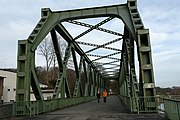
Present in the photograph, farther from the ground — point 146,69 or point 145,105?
point 146,69

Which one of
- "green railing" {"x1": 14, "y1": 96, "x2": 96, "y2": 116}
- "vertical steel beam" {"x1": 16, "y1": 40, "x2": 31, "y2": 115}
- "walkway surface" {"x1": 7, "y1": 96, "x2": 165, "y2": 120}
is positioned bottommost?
"walkway surface" {"x1": 7, "y1": 96, "x2": 165, "y2": 120}

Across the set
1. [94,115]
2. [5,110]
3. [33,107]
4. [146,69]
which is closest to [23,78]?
[33,107]

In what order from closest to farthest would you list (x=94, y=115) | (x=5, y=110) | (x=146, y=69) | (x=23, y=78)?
(x=5, y=110) < (x=94, y=115) < (x=146, y=69) < (x=23, y=78)

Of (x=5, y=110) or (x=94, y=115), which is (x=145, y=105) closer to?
(x=94, y=115)

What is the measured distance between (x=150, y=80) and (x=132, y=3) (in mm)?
6025

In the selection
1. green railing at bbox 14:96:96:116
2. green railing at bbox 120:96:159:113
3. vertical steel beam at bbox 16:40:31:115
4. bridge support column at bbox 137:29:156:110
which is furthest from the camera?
vertical steel beam at bbox 16:40:31:115

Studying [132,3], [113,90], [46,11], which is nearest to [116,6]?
[132,3]

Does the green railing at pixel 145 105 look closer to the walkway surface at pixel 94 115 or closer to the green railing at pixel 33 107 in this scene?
the walkway surface at pixel 94 115

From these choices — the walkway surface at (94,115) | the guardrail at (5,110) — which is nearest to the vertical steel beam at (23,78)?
the guardrail at (5,110)

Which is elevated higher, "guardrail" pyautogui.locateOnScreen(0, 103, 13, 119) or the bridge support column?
the bridge support column

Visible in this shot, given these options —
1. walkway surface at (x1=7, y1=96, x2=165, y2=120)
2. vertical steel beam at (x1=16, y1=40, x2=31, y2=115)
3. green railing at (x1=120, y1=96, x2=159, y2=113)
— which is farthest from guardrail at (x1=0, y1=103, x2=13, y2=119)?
green railing at (x1=120, y1=96, x2=159, y2=113)

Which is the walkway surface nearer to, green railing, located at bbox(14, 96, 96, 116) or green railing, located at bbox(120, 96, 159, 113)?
green railing, located at bbox(14, 96, 96, 116)

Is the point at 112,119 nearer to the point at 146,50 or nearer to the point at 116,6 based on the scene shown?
the point at 146,50

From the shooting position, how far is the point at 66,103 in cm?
2033
